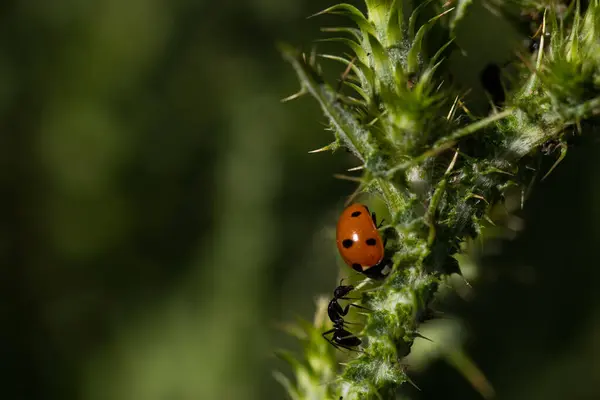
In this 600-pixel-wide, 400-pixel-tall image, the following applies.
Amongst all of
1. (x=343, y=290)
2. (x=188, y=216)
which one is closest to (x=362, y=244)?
(x=343, y=290)

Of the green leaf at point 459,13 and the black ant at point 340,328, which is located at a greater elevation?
the green leaf at point 459,13

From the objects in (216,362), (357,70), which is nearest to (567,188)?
(216,362)

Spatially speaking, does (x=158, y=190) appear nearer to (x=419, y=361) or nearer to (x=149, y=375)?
(x=149, y=375)

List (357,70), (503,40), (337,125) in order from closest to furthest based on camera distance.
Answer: (337,125)
(357,70)
(503,40)

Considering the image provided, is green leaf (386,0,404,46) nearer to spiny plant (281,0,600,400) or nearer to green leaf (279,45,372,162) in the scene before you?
spiny plant (281,0,600,400)

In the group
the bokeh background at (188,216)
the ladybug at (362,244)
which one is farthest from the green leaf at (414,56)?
the bokeh background at (188,216)

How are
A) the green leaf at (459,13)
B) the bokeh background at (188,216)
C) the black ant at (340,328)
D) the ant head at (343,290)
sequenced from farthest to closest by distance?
the bokeh background at (188,216) → the ant head at (343,290) → the black ant at (340,328) → the green leaf at (459,13)

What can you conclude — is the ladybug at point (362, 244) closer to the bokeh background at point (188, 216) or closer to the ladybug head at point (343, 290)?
the ladybug head at point (343, 290)
